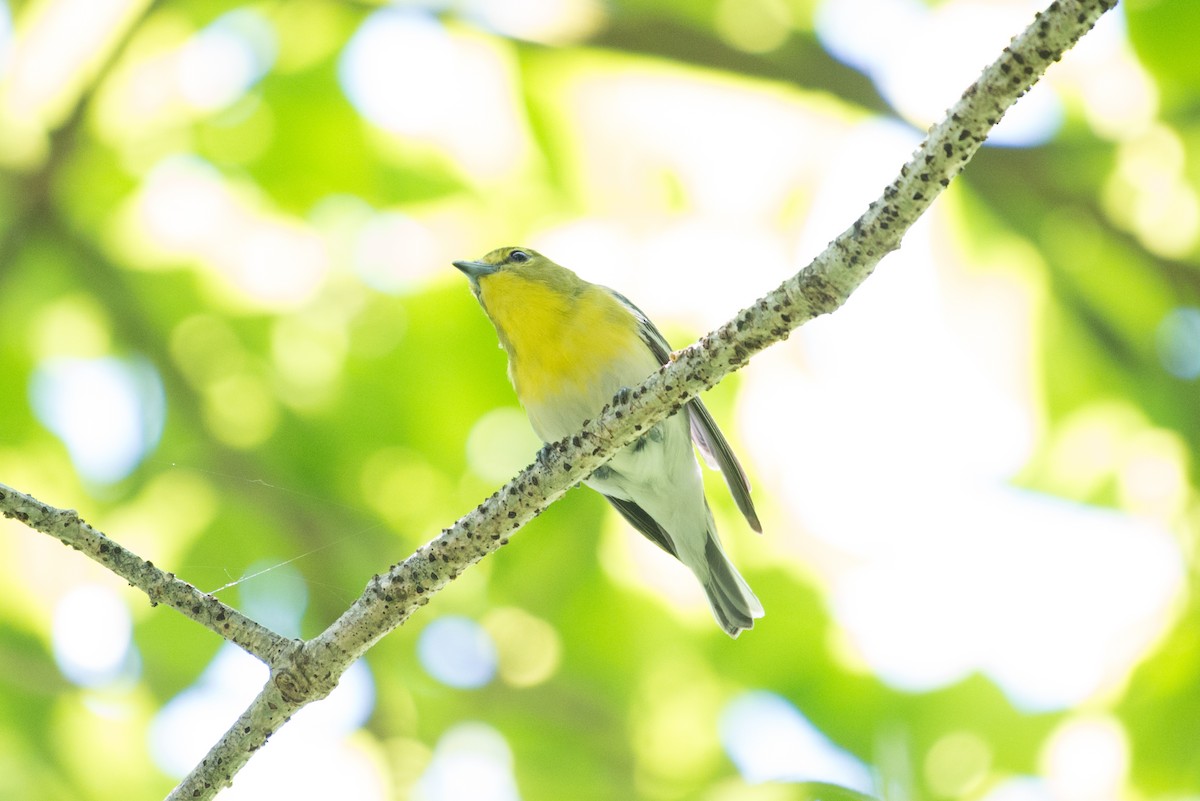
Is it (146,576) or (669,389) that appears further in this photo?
(669,389)

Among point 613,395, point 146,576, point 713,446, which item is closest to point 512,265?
point 613,395

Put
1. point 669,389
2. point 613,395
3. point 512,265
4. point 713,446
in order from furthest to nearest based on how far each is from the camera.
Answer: point 512,265 < point 713,446 < point 613,395 < point 669,389

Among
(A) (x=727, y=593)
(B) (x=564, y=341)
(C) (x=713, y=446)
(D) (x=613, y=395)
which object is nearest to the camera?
(D) (x=613, y=395)

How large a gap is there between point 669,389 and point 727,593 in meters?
2.49

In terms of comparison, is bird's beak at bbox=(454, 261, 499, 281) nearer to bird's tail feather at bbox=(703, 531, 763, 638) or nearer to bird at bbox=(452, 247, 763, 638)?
bird at bbox=(452, 247, 763, 638)

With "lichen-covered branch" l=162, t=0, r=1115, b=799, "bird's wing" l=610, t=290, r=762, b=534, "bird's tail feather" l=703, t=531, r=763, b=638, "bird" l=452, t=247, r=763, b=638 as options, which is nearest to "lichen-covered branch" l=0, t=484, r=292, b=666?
"lichen-covered branch" l=162, t=0, r=1115, b=799

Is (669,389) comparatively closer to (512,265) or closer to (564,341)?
(564,341)

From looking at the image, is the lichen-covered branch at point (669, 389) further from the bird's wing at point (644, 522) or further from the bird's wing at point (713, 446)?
the bird's wing at point (644, 522)

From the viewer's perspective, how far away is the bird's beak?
17.3 ft

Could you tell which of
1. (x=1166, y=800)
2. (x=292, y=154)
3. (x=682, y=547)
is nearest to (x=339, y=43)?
(x=292, y=154)

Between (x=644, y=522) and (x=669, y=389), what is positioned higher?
(x=644, y=522)

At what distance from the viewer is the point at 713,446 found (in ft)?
16.3

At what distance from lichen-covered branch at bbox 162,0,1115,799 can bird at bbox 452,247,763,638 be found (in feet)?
4.52

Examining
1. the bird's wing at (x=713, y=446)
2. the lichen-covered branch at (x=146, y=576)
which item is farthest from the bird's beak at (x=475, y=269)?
the lichen-covered branch at (x=146, y=576)
